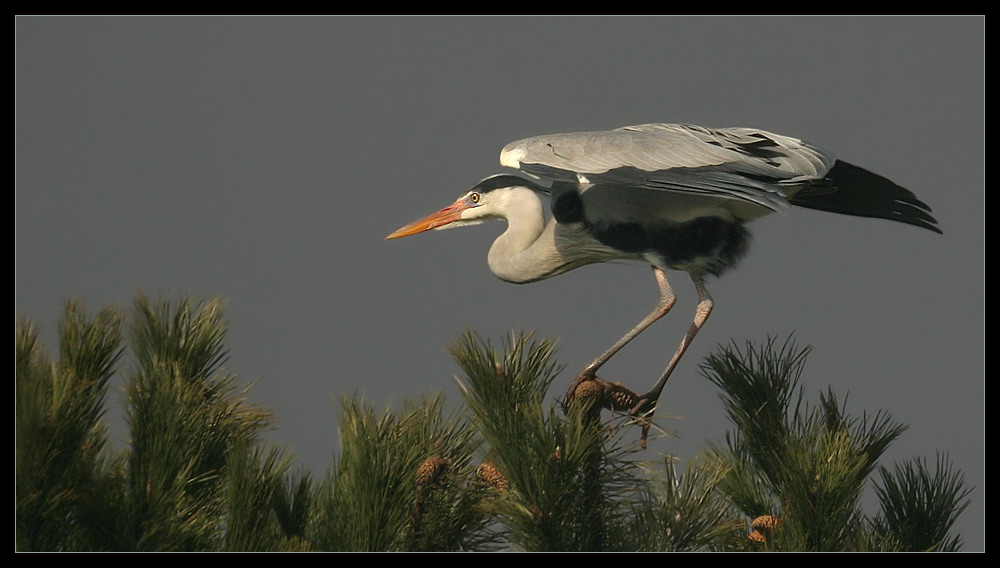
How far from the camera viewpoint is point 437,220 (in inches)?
108

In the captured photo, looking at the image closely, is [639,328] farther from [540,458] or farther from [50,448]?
[50,448]

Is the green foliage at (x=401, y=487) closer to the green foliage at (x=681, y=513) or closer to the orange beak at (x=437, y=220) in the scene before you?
the green foliage at (x=681, y=513)

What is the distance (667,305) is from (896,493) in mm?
666

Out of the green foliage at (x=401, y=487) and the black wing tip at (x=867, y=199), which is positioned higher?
the black wing tip at (x=867, y=199)

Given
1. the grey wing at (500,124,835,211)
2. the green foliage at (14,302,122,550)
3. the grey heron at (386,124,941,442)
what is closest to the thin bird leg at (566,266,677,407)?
the grey heron at (386,124,941,442)

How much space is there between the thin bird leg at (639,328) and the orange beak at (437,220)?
0.50 m

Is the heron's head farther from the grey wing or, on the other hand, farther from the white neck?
the grey wing

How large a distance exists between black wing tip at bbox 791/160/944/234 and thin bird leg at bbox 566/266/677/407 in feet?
1.26

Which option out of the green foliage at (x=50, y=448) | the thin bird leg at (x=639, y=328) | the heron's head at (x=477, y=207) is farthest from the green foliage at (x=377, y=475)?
the heron's head at (x=477, y=207)

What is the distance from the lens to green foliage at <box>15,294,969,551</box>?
5.83 feet

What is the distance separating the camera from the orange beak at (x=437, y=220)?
8.94 ft

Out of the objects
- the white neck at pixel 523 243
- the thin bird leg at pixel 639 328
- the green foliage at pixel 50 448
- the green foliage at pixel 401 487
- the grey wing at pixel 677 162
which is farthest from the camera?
the white neck at pixel 523 243

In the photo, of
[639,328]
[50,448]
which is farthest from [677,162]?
[50,448]

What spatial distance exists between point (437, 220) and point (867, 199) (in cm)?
106
